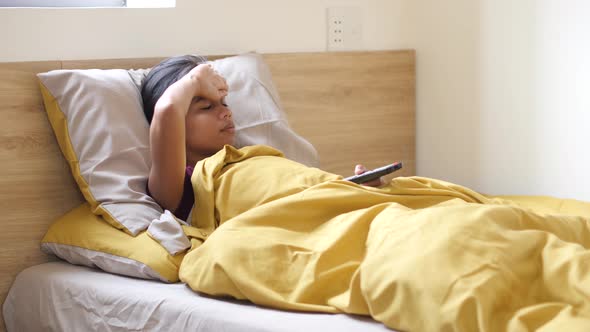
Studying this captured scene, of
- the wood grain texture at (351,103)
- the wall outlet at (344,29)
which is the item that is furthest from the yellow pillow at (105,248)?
the wall outlet at (344,29)

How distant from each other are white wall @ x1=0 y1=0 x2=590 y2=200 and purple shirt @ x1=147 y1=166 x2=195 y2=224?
15.7 inches

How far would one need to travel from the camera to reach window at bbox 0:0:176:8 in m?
1.97

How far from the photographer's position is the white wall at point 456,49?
195cm

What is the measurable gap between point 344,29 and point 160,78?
0.74 meters

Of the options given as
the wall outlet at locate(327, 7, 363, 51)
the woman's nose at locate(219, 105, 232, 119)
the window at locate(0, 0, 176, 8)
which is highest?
the window at locate(0, 0, 176, 8)

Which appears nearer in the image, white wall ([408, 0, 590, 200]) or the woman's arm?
the woman's arm

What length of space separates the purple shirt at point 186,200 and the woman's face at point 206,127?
0.08 m

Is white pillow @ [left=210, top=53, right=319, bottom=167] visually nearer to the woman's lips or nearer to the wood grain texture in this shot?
the woman's lips

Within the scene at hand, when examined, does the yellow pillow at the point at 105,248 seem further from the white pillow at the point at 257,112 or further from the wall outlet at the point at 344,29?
the wall outlet at the point at 344,29

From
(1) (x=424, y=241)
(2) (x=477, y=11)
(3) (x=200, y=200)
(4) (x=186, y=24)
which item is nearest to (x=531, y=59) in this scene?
(2) (x=477, y=11)

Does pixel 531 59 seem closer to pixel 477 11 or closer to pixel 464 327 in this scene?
pixel 477 11

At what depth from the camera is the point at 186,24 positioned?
6.91 feet

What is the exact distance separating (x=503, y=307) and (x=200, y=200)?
2.48ft

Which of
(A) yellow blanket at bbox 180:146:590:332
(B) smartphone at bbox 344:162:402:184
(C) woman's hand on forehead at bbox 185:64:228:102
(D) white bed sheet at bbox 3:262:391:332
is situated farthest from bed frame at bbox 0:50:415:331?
(B) smartphone at bbox 344:162:402:184
